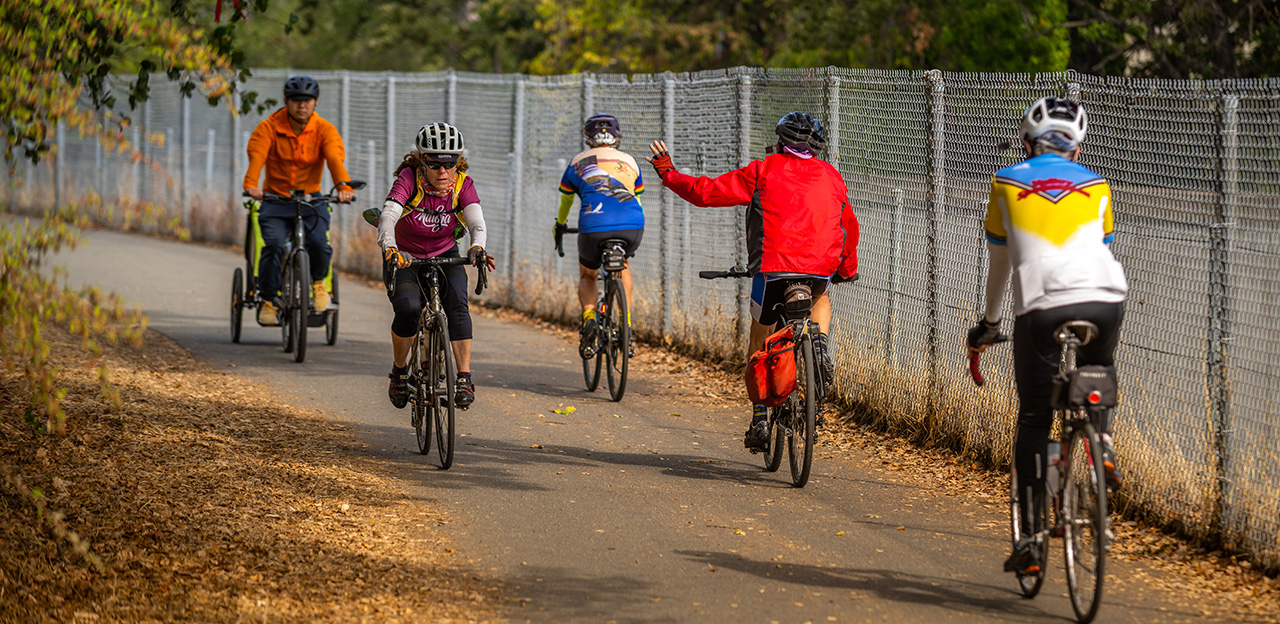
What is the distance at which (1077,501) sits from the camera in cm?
525

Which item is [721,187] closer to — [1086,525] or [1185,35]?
[1086,525]

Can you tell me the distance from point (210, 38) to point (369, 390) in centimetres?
428

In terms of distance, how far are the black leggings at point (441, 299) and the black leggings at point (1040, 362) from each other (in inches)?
140

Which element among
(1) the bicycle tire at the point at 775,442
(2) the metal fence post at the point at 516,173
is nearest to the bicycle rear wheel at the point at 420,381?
(1) the bicycle tire at the point at 775,442

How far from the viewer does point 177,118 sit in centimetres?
2581

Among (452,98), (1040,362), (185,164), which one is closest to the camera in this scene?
(1040,362)

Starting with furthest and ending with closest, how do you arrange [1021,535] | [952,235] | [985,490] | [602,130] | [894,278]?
[602,130] → [894,278] → [952,235] → [985,490] → [1021,535]

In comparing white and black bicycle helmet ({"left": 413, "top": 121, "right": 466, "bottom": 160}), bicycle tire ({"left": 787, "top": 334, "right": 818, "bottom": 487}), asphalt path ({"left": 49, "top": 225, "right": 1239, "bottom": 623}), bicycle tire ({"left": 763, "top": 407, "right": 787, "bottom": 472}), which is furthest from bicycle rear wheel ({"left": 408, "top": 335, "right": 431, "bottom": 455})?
bicycle tire ({"left": 787, "top": 334, "right": 818, "bottom": 487})

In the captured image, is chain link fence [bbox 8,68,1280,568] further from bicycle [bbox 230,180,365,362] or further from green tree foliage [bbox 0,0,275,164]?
bicycle [bbox 230,180,365,362]

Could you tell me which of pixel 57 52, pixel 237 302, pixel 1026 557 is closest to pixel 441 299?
pixel 57 52

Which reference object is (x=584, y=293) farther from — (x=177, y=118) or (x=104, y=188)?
(x=104, y=188)

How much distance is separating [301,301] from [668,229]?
142 inches

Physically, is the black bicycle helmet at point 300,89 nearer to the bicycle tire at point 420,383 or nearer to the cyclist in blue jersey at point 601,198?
the cyclist in blue jersey at point 601,198

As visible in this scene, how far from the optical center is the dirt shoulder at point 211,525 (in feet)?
17.5
